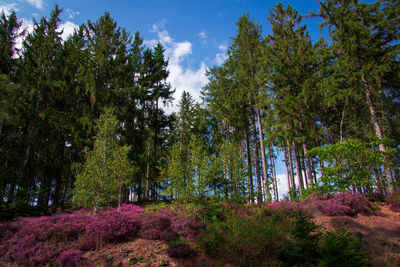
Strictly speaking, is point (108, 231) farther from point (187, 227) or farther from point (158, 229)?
point (187, 227)

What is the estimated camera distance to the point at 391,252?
21.0ft

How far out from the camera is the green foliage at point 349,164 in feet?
34.6

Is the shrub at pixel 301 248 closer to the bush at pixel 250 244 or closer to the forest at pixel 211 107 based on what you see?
the bush at pixel 250 244

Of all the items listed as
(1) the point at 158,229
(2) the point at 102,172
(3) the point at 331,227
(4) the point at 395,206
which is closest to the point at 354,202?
(4) the point at 395,206

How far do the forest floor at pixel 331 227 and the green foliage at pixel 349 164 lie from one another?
2.01 meters

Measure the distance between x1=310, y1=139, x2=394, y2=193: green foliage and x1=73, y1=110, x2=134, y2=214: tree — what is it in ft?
37.5

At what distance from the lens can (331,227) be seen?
870 centimetres

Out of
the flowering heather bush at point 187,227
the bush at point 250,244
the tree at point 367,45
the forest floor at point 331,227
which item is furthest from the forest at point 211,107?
the bush at point 250,244

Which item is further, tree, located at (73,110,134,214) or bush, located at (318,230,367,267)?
tree, located at (73,110,134,214)

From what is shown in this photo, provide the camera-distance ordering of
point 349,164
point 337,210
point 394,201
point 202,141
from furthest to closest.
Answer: point 202,141 → point 349,164 → point 394,201 → point 337,210

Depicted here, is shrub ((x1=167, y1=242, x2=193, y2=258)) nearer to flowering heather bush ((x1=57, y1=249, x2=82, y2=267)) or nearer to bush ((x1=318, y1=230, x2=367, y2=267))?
flowering heather bush ((x1=57, y1=249, x2=82, y2=267))

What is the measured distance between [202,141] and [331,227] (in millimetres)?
9880

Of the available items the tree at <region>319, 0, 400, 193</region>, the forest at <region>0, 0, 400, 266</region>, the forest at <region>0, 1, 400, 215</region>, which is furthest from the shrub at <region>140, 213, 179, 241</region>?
the tree at <region>319, 0, 400, 193</region>

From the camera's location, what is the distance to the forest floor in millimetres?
6332
